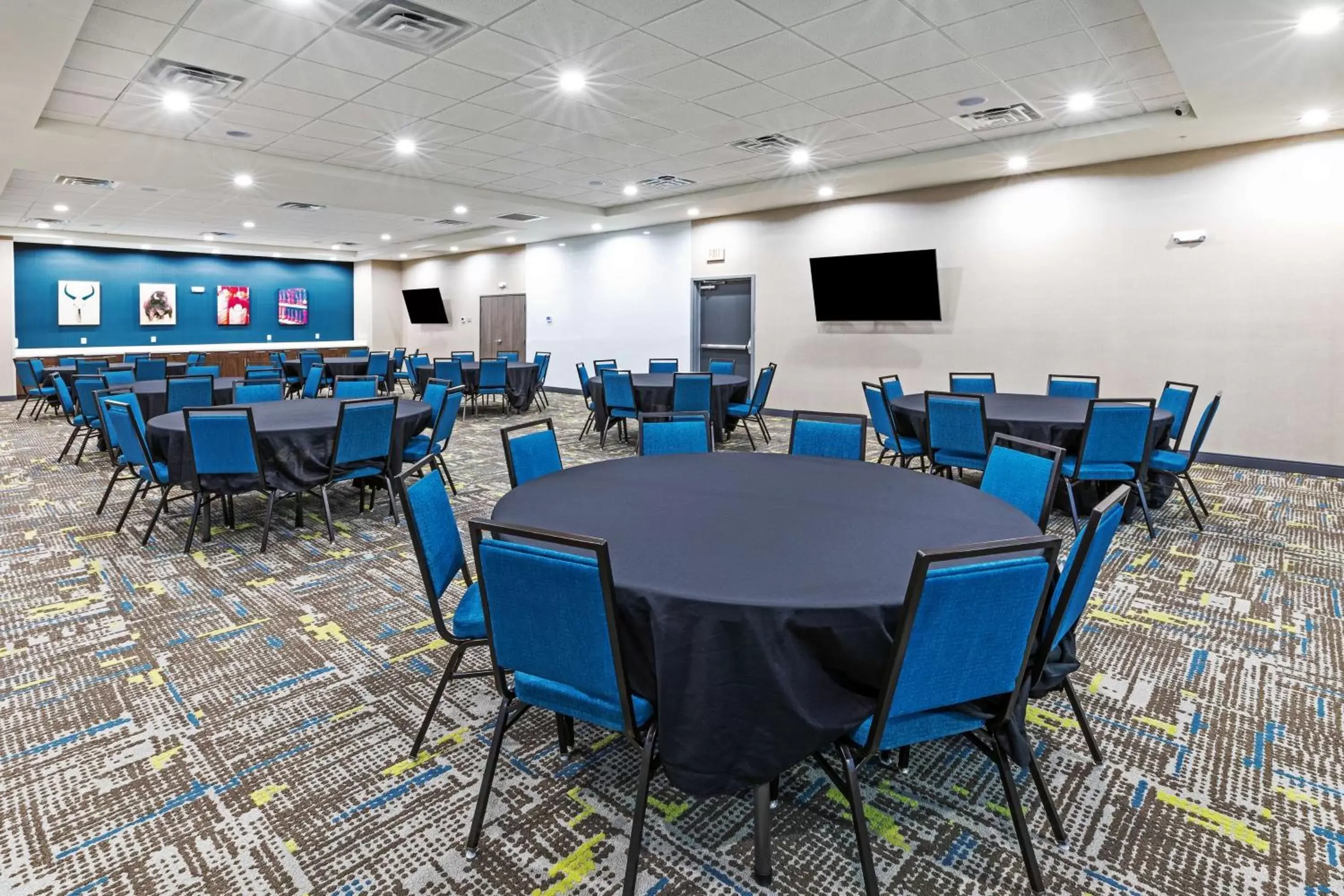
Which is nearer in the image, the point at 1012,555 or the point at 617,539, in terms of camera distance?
the point at 1012,555

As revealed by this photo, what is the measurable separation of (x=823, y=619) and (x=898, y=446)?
Result: 4.31 m

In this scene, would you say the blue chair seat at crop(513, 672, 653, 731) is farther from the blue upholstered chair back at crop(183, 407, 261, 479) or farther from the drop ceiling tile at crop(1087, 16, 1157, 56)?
the drop ceiling tile at crop(1087, 16, 1157, 56)

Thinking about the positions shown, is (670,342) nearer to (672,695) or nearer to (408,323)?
(408,323)

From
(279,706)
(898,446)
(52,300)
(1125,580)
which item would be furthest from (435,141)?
(52,300)

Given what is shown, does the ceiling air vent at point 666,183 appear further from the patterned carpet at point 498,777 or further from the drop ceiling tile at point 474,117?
the patterned carpet at point 498,777

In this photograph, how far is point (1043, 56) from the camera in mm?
4910

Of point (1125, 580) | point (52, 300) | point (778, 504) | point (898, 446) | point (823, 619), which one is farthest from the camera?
point (52, 300)

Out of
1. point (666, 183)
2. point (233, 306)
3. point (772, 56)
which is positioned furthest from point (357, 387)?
point (233, 306)

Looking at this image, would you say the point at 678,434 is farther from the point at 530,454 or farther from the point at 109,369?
the point at 109,369

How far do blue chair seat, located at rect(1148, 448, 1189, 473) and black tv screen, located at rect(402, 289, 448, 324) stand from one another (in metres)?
15.4

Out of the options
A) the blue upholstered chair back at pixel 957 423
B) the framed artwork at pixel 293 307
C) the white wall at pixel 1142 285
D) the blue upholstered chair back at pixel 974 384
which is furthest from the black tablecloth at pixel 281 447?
the framed artwork at pixel 293 307

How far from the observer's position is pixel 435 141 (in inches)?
281

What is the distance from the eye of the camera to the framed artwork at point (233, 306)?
16.5 metres

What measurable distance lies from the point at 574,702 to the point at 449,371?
9.25 m
